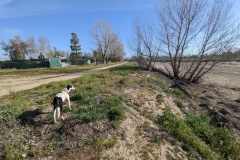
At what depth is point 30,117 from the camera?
12.5 ft

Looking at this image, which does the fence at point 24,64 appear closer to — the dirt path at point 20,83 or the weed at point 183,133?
the dirt path at point 20,83

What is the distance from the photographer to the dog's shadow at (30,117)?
3.64 metres

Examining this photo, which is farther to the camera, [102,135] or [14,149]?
[102,135]

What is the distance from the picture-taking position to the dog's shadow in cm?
364

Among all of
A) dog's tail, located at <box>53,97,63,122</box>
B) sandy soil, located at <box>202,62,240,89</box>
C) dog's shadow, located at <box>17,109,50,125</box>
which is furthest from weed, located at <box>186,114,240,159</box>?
sandy soil, located at <box>202,62,240,89</box>

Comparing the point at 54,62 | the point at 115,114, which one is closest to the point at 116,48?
the point at 54,62

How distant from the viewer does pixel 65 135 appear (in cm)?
321

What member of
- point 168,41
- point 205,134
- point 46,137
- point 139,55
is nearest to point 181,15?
point 168,41

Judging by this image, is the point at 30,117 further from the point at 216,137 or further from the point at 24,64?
the point at 24,64

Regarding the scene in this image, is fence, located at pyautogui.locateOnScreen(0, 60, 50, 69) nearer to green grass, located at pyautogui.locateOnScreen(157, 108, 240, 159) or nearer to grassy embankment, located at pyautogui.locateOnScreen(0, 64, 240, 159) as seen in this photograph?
grassy embankment, located at pyautogui.locateOnScreen(0, 64, 240, 159)

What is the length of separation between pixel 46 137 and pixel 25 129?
629 millimetres

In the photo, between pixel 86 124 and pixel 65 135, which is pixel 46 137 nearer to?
pixel 65 135

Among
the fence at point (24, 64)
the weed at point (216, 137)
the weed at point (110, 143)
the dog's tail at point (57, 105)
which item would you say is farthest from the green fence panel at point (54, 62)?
the weed at point (110, 143)

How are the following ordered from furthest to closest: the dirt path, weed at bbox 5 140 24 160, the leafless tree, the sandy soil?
the leafless tree, the sandy soil, the dirt path, weed at bbox 5 140 24 160
